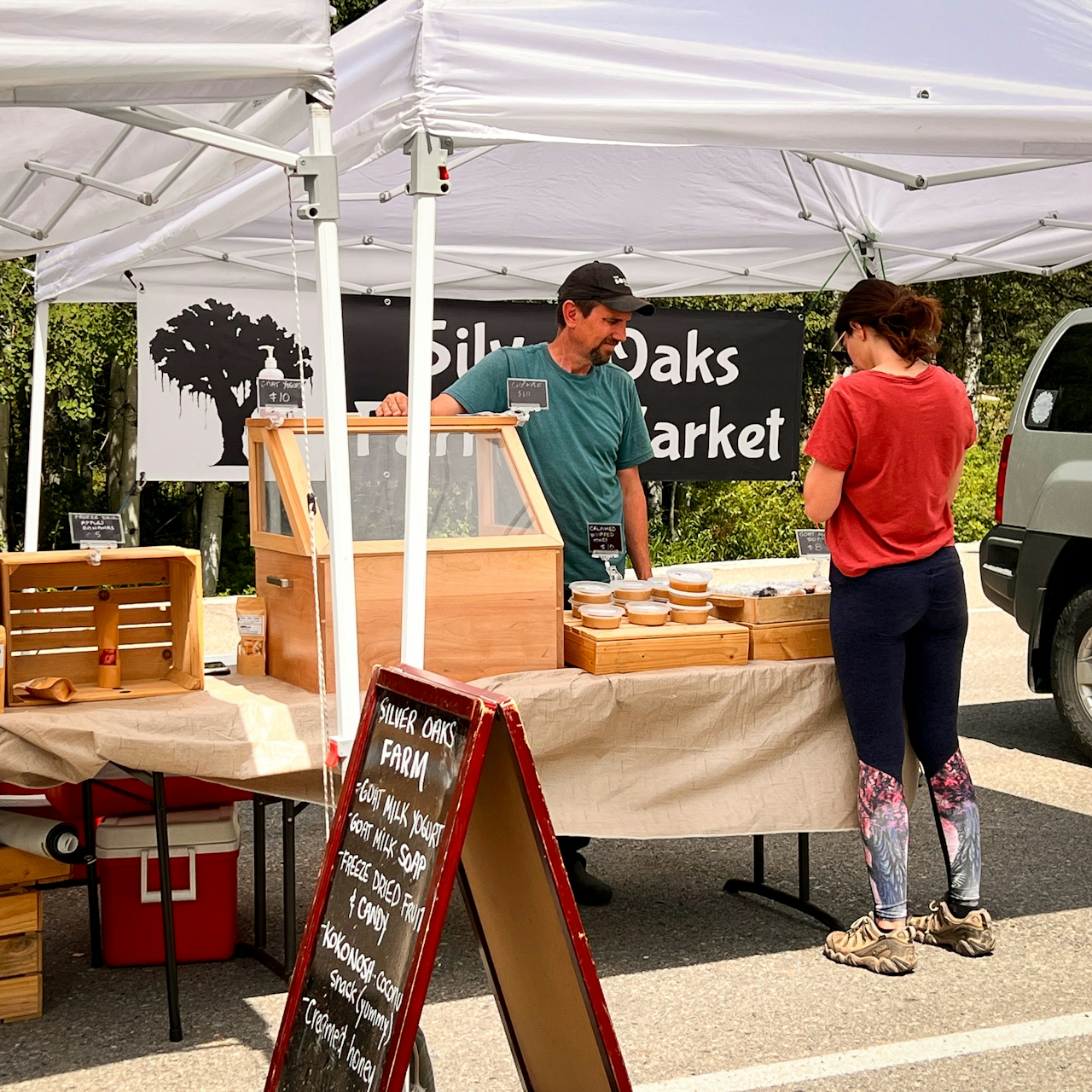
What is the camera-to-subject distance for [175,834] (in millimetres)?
3809

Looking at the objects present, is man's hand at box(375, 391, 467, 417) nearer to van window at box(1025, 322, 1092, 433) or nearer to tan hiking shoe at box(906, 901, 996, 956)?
tan hiking shoe at box(906, 901, 996, 956)

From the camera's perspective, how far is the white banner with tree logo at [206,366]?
23.6 ft

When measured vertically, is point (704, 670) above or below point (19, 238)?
below

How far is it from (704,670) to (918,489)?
2.54 feet

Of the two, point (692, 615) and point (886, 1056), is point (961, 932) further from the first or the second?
point (692, 615)

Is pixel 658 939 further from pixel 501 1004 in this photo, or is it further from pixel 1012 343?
pixel 1012 343

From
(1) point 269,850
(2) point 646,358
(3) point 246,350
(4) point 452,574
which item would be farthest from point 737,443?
(4) point 452,574

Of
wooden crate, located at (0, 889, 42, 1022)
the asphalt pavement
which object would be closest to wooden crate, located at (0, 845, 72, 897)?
wooden crate, located at (0, 889, 42, 1022)

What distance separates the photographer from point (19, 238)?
549 centimetres

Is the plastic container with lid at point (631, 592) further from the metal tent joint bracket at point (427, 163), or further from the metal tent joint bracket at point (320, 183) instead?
the metal tent joint bracket at point (320, 183)

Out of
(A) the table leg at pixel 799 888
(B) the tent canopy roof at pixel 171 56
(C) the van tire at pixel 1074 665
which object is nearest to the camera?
(B) the tent canopy roof at pixel 171 56

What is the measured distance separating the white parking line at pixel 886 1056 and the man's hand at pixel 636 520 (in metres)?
1.77

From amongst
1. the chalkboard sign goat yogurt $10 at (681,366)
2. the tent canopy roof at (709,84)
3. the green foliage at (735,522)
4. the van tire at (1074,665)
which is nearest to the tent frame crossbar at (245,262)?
the chalkboard sign goat yogurt $10 at (681,366)

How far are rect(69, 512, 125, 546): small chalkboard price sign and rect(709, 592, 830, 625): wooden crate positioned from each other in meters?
1.73
